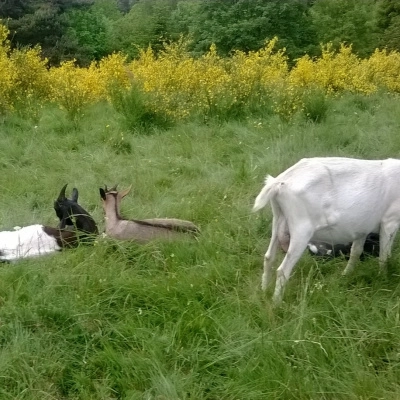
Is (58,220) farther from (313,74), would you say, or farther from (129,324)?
(313,74)

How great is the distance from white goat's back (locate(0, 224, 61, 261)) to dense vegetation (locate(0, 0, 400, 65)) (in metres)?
24.3

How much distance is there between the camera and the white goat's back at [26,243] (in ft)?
15.8

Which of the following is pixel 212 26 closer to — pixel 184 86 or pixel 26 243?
pixel 184 86

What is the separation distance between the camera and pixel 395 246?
4.84 m

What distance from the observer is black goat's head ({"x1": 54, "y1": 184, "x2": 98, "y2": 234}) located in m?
5.27

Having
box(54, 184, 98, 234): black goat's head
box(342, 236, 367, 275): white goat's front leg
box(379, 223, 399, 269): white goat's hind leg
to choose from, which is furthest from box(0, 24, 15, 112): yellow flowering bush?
box(379, 223, 399, 269): white goat's hind leg

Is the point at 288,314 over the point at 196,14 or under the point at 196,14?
over

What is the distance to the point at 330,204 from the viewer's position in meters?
4.07

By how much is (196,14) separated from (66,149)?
27678 millimetres

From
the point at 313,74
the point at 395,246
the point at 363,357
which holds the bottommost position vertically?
the point at 313,74

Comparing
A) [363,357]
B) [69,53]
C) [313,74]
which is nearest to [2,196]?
[363,357]

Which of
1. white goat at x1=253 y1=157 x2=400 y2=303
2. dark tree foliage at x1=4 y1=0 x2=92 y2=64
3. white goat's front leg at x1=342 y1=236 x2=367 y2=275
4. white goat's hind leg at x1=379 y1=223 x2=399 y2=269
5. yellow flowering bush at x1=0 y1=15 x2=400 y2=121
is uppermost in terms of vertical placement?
white goat at x1=253 y1=157 x2=400 y2=303

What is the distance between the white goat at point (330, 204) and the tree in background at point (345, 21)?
2856 centimetres

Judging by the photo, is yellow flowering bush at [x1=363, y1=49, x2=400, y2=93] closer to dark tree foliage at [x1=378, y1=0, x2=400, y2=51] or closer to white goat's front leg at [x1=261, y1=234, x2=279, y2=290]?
dark tree foliage at [x1=378, y1=0, x2=400, y2=51]
